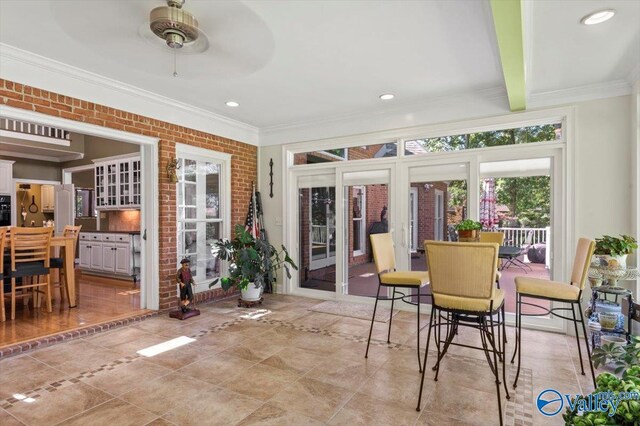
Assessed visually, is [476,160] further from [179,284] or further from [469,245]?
[179,284]

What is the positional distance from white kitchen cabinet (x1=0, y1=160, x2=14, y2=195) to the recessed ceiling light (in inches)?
385

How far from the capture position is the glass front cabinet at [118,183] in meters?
6.58

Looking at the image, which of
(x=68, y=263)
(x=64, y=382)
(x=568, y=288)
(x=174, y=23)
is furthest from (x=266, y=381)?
(x=68, y=263)

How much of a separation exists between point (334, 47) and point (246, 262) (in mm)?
2898

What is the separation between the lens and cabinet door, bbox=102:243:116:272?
21.5 feet

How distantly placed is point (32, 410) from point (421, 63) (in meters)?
3.97

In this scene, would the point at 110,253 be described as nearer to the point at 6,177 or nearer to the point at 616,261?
the point at 6,177

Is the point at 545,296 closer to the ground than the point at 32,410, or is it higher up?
higher up

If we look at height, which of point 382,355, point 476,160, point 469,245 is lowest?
point 382,355

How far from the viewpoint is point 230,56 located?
3.07 meters

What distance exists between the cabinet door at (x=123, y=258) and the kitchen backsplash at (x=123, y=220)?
1.97 feet

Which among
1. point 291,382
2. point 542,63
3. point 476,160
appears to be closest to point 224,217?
point 291,382

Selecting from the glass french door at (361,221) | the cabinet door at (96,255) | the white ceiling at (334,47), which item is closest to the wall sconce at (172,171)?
the white ceiling at (334,47)

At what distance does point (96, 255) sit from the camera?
687 cm
